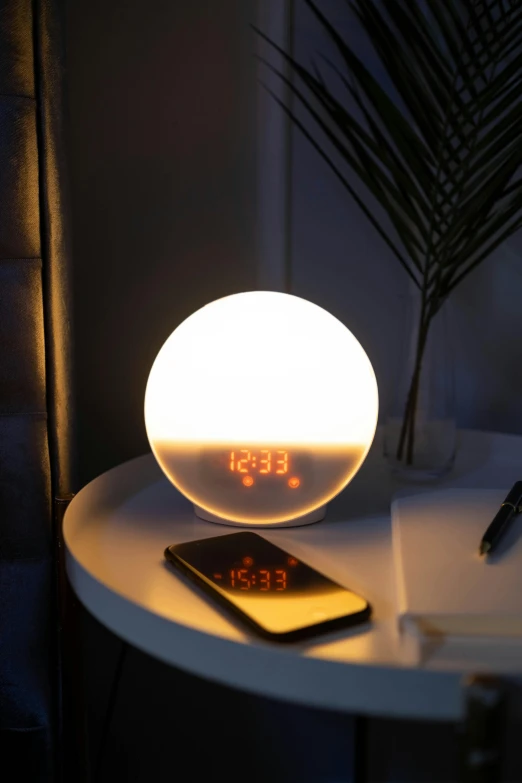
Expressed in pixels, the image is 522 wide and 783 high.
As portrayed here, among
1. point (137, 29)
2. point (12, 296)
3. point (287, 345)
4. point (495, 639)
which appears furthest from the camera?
point (137, 29)

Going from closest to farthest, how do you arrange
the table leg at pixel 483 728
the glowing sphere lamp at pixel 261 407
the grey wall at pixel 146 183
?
the table leg at pixel 483 728
the glowing sphere lamp at pixel 261 407
the grey wall at pixel 146 183

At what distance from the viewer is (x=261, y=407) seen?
0.67 m

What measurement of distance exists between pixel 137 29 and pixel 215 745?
0.98 metres

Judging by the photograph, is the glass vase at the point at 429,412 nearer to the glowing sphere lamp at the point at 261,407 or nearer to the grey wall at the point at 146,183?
the glowing sphere lamp at the point at 261,407

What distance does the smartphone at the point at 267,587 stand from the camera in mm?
491

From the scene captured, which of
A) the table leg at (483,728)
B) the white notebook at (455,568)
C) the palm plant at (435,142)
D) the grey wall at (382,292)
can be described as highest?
the palm plant at (435,142)

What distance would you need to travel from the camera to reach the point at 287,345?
656 mm

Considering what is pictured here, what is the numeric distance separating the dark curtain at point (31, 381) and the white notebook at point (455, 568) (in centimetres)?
36

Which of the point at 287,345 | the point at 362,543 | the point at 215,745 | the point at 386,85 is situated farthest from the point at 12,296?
the point at 215,745

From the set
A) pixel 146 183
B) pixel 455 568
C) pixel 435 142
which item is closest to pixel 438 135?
pixel 435 142

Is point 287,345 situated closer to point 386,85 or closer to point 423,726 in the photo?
point 386,85

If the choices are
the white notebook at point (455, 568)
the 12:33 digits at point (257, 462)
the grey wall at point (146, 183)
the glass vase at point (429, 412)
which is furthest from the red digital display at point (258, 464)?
the grey wall at point (146, 183)

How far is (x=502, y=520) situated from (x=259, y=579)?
21 centimetres

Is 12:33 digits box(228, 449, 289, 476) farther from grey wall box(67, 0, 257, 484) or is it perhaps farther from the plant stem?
grey wall box(67, 0, 257, 484)
